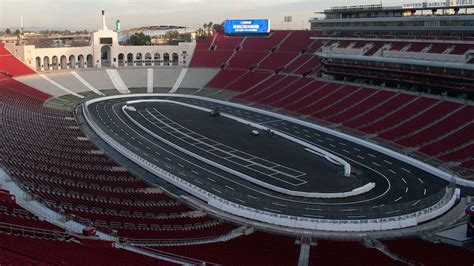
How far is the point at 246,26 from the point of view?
344 feet

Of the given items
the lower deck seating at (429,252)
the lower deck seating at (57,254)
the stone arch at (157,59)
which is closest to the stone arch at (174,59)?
the stone arch at (157,59)

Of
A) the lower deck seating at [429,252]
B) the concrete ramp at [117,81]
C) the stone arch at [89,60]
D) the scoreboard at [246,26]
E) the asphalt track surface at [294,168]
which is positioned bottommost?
the asphalt track surface at [294,168]

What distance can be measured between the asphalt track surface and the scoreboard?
3676 cm

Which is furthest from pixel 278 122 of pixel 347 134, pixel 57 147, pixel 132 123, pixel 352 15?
pixel 57 147

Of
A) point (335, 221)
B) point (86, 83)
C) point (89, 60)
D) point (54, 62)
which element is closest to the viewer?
point (335, 221)

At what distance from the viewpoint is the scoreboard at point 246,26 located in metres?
102

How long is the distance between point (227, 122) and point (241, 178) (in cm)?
2484

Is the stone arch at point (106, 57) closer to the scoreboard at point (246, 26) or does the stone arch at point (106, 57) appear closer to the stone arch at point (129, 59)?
the stone arch at point (129, 59)

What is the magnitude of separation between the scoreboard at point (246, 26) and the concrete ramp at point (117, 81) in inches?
1031

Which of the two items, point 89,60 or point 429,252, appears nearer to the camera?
point 429,252

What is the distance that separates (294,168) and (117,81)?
190 ft

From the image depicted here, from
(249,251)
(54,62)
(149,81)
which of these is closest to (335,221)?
(249,251)

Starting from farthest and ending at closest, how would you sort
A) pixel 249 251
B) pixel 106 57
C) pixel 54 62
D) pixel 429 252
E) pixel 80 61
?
pixel 106 57, pixel 80 61, pixel 54 62, pixel 429 252, pixel 249 251

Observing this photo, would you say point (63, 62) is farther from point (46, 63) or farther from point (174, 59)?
point (174, 59)
